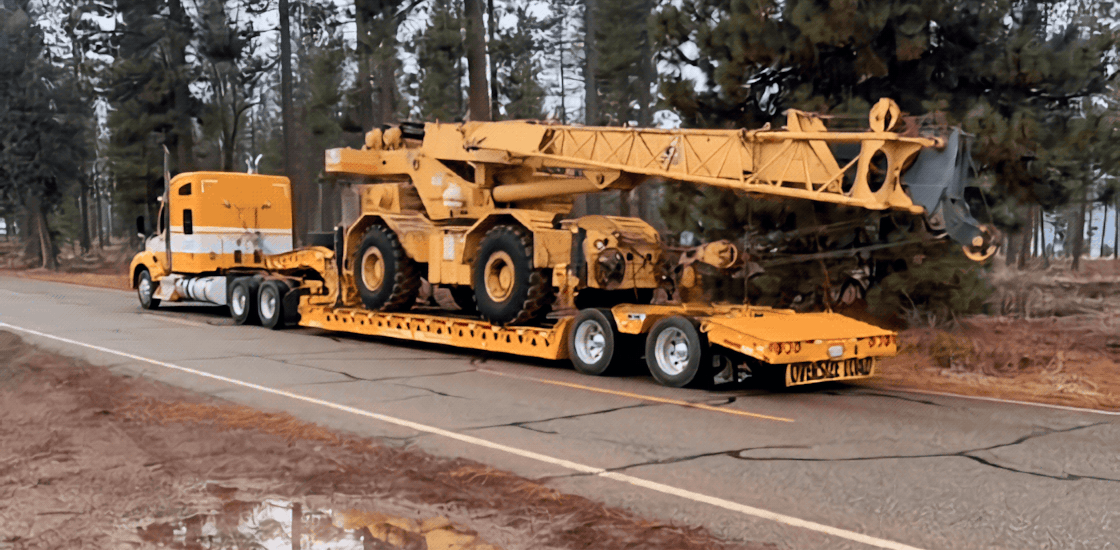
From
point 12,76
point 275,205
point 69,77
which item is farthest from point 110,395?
point 69,77

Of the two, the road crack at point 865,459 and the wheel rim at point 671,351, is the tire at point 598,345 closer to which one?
the wheel rim at point 671,351

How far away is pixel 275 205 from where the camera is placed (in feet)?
71.9

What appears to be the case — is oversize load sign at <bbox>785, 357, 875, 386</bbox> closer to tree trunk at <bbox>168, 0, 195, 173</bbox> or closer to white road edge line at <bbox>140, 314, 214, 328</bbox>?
white road edge line at <bbox>140, 314, 214, 328</bbox>

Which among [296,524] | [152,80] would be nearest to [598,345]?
[296,524]

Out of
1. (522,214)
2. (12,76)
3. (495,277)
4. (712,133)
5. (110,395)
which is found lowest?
(110,395)

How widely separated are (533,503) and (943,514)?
2.57 m

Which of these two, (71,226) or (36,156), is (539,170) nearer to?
(36,156)

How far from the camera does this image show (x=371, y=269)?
53.5ft

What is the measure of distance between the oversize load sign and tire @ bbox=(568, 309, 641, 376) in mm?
2215

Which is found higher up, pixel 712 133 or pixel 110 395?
pixel 712 133

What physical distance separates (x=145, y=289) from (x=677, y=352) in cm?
1604

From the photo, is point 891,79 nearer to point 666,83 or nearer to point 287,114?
point 666,83

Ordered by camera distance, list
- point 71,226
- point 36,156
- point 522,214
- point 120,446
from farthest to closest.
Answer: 1. point 71,226
2. point 36,156
3. point 522,214
4. point 120,446

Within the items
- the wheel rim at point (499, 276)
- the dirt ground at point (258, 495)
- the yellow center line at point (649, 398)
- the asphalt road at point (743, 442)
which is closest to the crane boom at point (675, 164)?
the wheel rim at point (499, 276)
